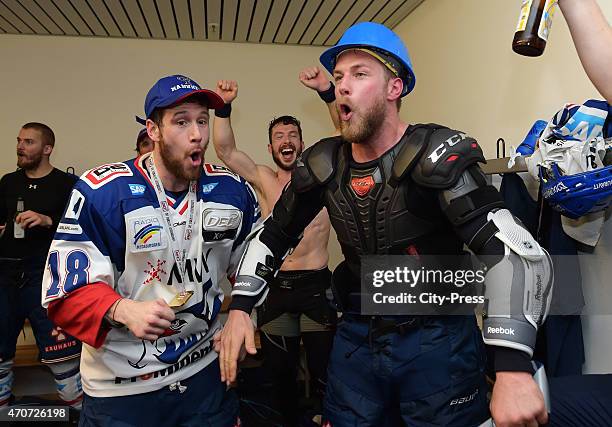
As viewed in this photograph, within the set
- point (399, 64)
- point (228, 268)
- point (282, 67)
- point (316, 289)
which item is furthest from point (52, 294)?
point (282, 67)

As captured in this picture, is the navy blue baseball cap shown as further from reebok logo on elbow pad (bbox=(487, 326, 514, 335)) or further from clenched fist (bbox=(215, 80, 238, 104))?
reebok logo on elbow pad (bbox=(487, 326, 514, 335))

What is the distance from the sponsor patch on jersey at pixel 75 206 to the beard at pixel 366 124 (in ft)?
3.17

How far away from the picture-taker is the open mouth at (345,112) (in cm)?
164

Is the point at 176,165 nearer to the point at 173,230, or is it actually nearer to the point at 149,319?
the point at 173,230

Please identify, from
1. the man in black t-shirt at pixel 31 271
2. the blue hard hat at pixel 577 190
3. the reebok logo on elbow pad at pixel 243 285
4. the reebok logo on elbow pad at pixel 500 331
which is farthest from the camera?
the man in black t-shirt at pixel 31 271

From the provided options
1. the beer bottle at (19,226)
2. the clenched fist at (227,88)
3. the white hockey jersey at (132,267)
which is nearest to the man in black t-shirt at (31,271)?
the beer bottle at (19,226)

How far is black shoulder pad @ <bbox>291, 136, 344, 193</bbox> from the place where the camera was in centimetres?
174

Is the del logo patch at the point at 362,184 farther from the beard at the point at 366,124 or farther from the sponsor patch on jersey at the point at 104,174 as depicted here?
the sponsor patch on jersey at the point at 104,174

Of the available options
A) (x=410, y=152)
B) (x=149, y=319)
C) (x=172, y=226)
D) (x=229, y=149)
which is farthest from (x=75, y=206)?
(x=229, y=149)

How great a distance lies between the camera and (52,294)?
5.30 feet

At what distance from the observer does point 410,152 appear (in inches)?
61.2

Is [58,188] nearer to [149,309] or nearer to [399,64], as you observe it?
[149,309]

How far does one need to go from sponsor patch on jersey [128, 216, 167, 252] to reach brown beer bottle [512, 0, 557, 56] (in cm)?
134

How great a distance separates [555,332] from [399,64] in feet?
4.19
